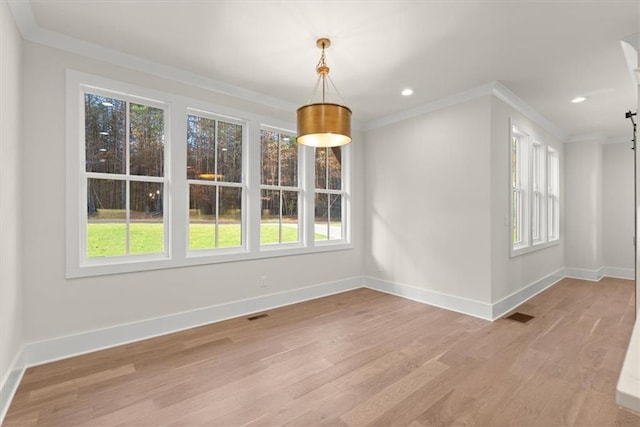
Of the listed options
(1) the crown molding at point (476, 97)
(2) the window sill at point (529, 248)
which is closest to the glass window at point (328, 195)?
(1) the crown molding at point (476, 97)

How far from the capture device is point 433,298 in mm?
4113

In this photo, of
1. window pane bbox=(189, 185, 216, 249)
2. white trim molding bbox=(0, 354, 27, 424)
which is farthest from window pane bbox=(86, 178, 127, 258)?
white trim molding bbox=(0, 354, 27, 424)

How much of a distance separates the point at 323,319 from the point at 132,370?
192cm

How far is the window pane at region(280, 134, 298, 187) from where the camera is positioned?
168 inches

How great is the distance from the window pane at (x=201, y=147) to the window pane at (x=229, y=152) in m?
0.08

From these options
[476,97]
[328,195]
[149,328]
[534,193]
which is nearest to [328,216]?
[328,195]

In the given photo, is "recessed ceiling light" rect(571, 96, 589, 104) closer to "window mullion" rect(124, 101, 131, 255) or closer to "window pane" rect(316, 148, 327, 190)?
"window pane" rect(316, 148, 327, 190)

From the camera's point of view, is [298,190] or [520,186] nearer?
[298,190]

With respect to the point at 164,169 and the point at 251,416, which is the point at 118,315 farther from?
the point at 251,416

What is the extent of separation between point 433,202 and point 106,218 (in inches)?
150

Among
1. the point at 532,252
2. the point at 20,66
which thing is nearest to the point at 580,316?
the point at 532,252

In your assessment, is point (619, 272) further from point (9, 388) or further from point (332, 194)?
point (9, 388)

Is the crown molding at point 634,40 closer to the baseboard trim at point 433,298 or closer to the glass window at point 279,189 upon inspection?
the baseboard trim at point 433,298

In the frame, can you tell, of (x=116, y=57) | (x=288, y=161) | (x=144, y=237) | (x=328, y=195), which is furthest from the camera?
(x=328, y=195)
